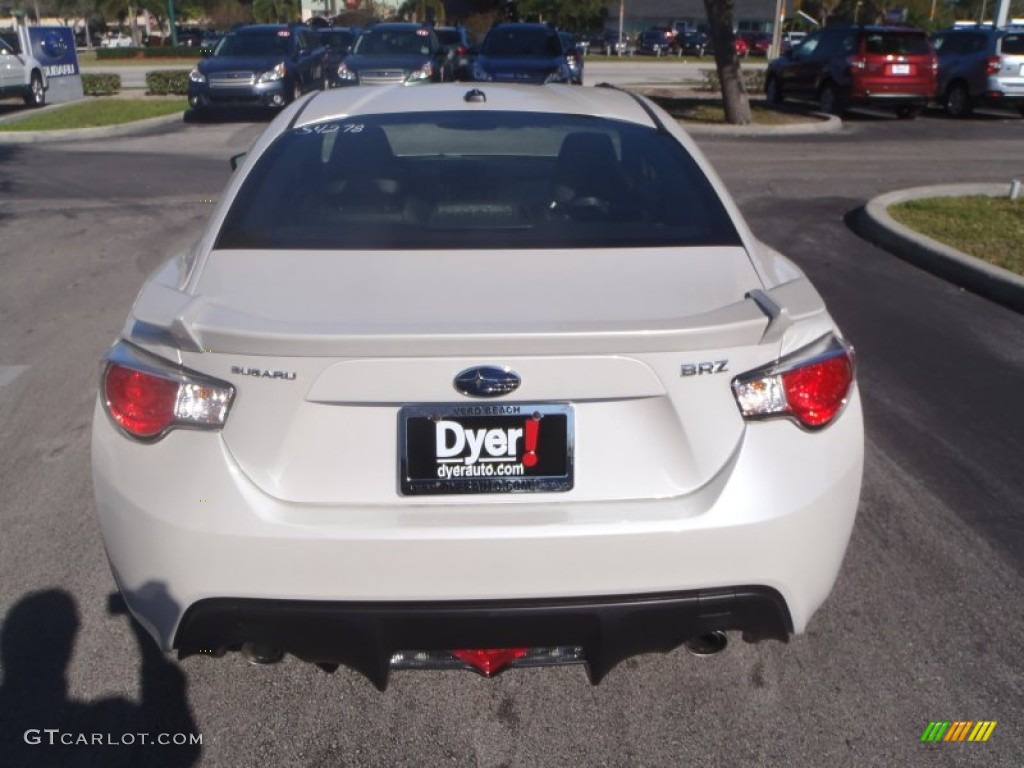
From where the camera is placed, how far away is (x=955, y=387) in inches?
232

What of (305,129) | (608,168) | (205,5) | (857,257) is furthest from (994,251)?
(205,5)

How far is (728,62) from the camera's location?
19656 mm

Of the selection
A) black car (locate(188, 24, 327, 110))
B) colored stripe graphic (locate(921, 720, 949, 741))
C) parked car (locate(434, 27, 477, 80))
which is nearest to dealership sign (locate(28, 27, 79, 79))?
black car (locate(188, 24, 327, 110))

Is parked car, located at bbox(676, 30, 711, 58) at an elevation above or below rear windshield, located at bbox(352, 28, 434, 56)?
below

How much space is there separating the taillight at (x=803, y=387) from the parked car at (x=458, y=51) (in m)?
20.5

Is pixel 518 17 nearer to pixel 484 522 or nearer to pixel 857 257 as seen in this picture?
pixel 857 257

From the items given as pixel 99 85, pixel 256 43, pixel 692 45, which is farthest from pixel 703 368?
pixel 692 45

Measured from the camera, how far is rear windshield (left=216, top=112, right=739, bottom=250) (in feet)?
10.7

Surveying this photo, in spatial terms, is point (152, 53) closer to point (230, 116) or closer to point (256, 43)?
point (256, 43)

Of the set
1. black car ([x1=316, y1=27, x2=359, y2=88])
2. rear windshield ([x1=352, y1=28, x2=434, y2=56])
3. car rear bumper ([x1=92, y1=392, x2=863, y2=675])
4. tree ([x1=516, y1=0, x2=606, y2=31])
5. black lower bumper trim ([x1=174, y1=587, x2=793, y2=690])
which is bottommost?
tree ([x1=516, y1=0, x2=606, y2=31])

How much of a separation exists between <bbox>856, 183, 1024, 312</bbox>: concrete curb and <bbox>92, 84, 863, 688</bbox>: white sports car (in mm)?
5491

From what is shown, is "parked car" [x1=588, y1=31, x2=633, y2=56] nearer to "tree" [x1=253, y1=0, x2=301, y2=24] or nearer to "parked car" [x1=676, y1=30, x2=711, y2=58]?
"parked car" [x1=676, y1=30, x2=711, y2=58]

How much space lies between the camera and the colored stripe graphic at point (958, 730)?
9.92ft

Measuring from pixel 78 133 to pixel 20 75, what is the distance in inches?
217
